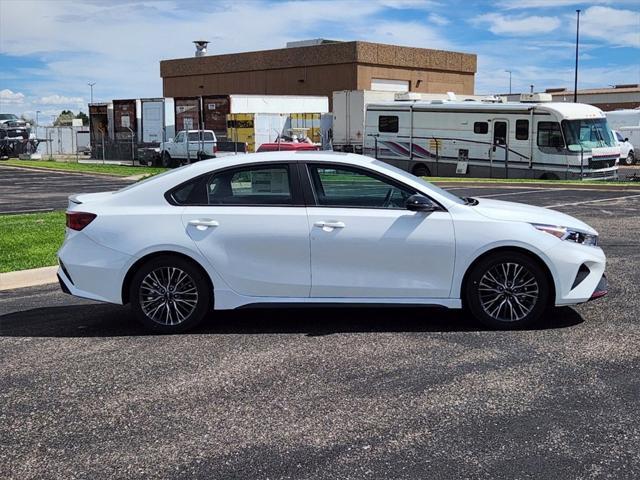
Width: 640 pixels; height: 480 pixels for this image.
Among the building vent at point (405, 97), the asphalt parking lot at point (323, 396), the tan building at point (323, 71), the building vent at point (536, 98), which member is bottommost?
the asphalt parking lot at point (323, 396)

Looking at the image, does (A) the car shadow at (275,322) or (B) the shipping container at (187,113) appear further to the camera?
(B) the shipping container at (187,113)

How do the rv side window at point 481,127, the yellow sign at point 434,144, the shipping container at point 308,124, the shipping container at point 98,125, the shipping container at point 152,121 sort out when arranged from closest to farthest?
the rv side window at point 481,127
the yellow sign at point 434,144
the shipping container at point 308,124
the shipping container at point 152,121
the shipping container at point 98,125

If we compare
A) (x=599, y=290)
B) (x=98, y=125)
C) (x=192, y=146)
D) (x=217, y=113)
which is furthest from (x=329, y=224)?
(x=98, y=125)

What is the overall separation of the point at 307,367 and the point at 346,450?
141 centimetres

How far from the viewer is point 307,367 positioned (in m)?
5.34

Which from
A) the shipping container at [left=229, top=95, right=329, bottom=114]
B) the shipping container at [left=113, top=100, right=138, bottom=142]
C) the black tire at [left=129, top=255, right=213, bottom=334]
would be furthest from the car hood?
the shipping container at [left=113, top=100, right=138, bottom=142]

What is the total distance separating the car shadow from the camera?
6383mm

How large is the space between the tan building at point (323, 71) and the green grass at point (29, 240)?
135ft

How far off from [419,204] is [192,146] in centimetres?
3151

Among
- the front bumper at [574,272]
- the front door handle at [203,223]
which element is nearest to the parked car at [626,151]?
the front bumper at [574,272]

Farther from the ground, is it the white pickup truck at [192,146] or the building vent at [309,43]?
the building vent at [309,43]

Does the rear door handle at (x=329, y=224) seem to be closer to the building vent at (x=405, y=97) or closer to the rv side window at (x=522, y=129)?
the rv side window at (x=522, y=129)

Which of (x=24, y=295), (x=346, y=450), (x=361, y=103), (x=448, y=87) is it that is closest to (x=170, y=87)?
(x=448, y=87)

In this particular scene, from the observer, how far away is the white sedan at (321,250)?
613cm
